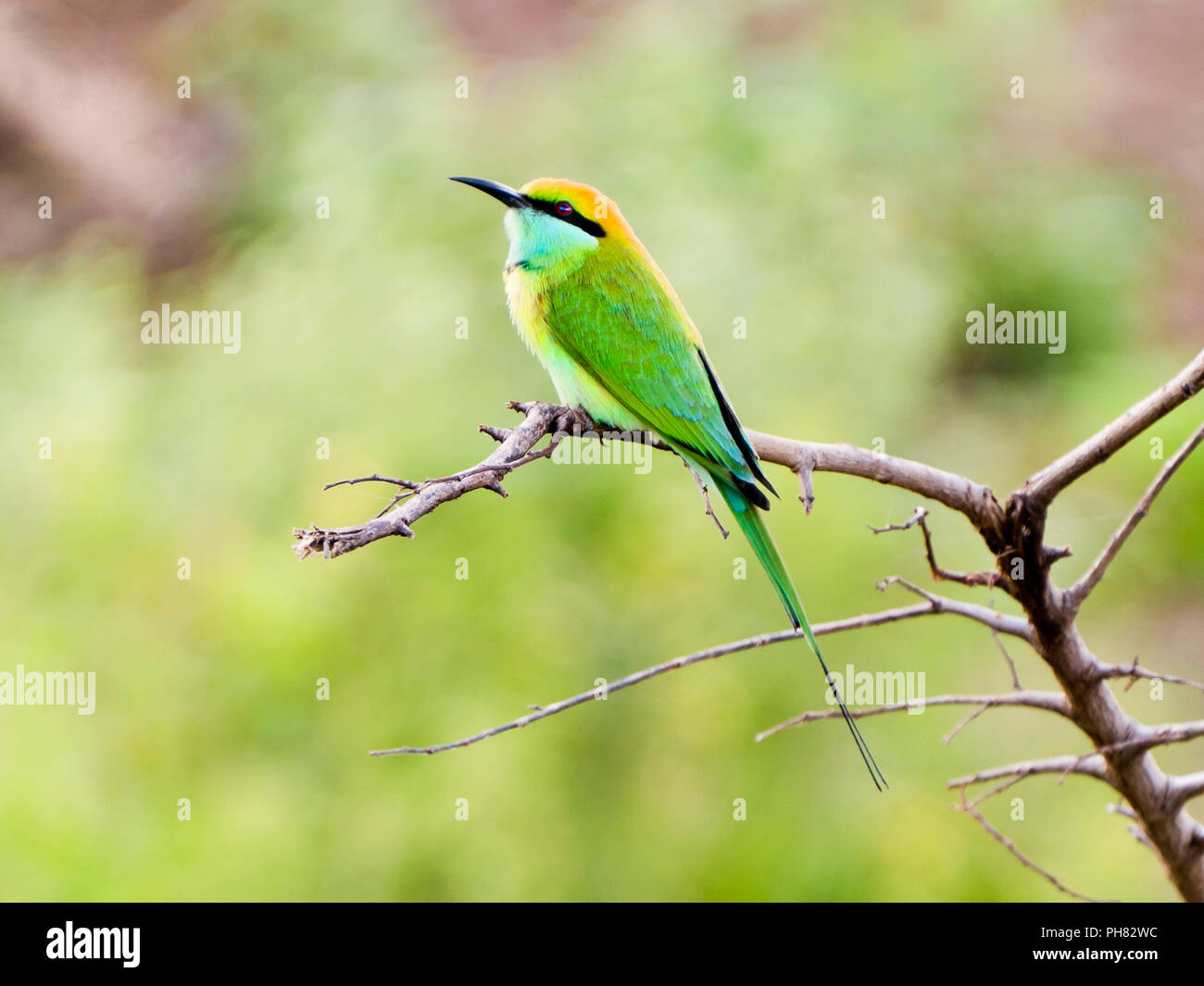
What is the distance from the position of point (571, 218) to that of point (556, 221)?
39 millimetres

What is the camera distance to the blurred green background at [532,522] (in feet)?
10.9

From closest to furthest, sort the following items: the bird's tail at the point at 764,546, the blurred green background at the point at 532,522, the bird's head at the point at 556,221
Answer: the bird's tail at the point at 764,546
the bird's head at the point at 556,221
the blurred green background at the point at 532,522

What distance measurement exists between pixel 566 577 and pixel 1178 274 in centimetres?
580

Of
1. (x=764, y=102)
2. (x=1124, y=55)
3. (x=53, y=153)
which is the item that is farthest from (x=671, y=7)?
(x=53, y=153)

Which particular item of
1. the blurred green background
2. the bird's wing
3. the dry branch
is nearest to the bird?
the bird's wing

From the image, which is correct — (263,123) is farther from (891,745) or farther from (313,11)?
(891,745)

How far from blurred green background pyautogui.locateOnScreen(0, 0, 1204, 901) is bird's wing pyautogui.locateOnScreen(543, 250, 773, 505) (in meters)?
0.84

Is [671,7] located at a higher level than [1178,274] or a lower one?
higher

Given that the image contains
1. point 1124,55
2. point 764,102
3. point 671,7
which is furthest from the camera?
point 1124,55

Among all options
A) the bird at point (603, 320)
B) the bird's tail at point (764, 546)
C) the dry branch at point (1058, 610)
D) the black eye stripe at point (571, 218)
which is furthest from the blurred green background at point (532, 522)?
the black eye stripe at point (571, 218)

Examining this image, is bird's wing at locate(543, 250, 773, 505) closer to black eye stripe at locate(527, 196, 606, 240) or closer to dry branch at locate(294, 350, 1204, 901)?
black eye stripe at locate(527, 196, 606, 240)

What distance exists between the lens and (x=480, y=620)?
3.50 meters

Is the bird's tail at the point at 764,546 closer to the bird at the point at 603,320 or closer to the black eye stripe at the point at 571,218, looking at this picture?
the bird at the point at 603,320

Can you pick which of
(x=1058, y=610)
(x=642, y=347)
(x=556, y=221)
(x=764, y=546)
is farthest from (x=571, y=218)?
(x=1058, y=610)
